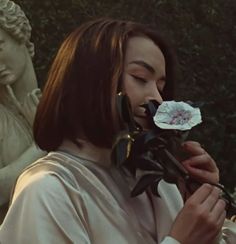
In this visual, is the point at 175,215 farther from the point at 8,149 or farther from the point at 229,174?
the point at 229,174

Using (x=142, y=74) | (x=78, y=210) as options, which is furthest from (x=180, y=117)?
(x=78, y=210)

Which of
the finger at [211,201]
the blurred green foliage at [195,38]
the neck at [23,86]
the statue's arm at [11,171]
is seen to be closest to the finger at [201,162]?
the finger at [211,201]

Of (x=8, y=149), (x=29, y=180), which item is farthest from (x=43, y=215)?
(x=8, y=149)

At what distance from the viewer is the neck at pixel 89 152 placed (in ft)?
6.62

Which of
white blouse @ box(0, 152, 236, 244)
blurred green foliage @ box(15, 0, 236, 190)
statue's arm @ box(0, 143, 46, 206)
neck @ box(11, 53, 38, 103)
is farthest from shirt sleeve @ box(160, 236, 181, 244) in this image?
blurred green foliage @ box(15, 0, 236, 190)

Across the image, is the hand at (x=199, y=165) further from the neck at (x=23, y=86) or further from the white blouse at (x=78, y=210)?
the neck at (x=23, y=86)

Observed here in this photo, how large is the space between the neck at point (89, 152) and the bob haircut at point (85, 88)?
1cm

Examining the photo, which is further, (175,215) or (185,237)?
(175,215)

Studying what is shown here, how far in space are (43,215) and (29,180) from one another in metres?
0.09

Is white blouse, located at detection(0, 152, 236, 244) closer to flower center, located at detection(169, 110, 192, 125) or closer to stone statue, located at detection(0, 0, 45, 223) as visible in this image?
flower center, located at detection(169, 110, 192, 125)

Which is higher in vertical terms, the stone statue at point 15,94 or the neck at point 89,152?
the neck at point 89,152

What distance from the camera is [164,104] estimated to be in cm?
195

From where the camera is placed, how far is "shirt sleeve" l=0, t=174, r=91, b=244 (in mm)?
1866

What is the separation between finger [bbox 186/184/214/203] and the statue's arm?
227cm
